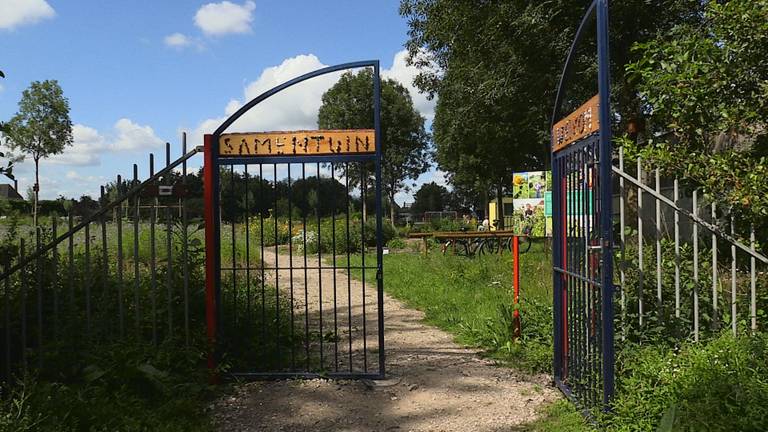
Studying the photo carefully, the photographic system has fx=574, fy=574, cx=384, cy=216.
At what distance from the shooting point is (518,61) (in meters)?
12.3

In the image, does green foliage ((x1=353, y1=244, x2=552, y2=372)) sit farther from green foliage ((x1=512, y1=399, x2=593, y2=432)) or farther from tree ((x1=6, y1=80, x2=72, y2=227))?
tree ((x1=6, y1=80, x2=72, y2=227))

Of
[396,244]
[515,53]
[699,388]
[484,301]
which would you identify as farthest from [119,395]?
[396,244]

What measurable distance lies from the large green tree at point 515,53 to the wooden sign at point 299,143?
279 inches

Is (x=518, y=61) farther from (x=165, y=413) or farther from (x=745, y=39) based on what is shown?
(x=165, y=413)

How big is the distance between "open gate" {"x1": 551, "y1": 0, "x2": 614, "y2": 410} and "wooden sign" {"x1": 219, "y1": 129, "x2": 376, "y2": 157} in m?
1.59

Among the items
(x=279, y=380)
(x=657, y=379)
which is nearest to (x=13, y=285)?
(x=279, y=380)

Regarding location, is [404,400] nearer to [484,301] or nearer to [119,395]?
[119,395]

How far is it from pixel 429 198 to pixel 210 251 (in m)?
67.3

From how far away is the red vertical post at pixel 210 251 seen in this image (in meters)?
4.95

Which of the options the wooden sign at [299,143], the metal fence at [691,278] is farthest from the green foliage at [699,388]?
the wooden sign at [299,143]

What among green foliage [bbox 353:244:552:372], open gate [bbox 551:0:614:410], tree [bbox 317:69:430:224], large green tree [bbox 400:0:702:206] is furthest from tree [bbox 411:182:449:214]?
open gate [bbox 551:0:614:410]

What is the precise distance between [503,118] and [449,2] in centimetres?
350

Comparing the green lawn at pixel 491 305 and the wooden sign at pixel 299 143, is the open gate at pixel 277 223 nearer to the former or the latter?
the wooden sign at pixel 299 143

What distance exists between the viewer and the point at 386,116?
104ft
